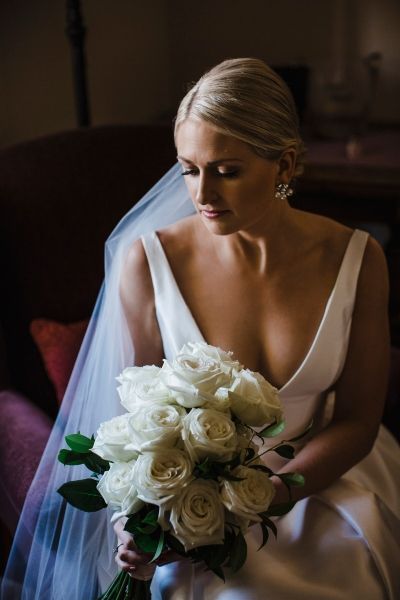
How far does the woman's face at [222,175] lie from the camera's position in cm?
131

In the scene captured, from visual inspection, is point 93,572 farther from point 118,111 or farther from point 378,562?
point 118,111

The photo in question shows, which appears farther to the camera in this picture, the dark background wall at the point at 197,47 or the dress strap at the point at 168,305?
the dark background wall at the point at 197,47

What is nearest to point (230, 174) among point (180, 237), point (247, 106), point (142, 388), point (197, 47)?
point (247, 106)

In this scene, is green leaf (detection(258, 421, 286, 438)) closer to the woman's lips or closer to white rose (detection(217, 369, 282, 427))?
white rose (detection(217, 369, 282, 427))

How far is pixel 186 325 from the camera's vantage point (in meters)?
1.53

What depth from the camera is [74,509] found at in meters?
1.45

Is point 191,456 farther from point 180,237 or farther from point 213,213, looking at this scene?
point 180,237

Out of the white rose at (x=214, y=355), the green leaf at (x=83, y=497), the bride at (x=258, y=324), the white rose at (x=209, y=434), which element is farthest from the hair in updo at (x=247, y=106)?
the green leaf at (x=83, y=497)

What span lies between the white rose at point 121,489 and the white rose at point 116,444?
0.05 feet

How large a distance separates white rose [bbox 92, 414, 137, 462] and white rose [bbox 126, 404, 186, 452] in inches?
0.8

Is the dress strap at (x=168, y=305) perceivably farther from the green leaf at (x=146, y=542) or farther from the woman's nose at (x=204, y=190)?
the green leaf at (x=146, y=542)

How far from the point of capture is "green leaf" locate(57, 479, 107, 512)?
3.80 feet

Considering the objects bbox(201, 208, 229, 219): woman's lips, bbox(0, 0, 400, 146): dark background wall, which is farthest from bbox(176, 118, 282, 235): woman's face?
bbox(0, 0, 400, 146): dark background wall

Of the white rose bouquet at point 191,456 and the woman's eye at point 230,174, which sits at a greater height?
the woman's eye at point 230,174
